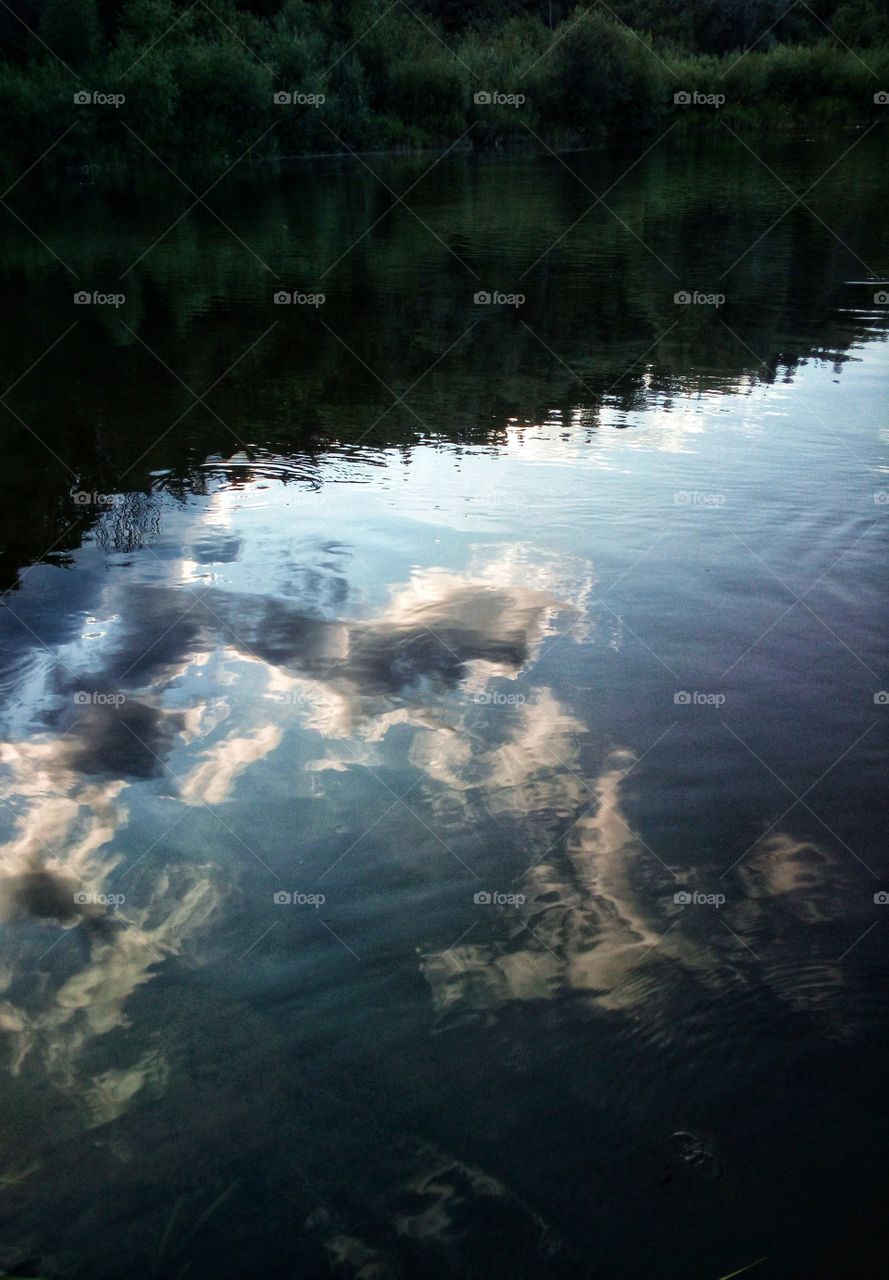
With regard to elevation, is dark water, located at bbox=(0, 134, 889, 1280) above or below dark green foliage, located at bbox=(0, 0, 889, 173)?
Result: below

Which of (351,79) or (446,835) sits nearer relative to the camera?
(446,835)

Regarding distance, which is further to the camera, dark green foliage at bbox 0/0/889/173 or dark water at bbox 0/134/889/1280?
dark green foliage at bbox 0/0/889/173

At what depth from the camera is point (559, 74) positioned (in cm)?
5469

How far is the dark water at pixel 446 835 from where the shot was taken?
118 inches

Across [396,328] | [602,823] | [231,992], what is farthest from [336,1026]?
[396,328]

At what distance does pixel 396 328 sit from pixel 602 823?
10164 millimetres

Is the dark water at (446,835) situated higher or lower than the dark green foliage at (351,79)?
lower

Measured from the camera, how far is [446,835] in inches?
173

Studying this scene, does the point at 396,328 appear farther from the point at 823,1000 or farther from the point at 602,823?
the point at 823,1000

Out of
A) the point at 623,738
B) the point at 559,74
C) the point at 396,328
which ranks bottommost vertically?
the point at 623,738

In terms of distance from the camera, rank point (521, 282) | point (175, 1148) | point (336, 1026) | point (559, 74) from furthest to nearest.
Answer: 1. point (559, 74)
2. point (521, 282)
3. point (336, 1026)
4. point (175, 1148)

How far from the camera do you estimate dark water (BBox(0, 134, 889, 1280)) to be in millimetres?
2988

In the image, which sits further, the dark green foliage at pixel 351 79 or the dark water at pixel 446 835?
the dark green foliage at pixel 351 79

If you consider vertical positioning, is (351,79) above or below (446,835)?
above
